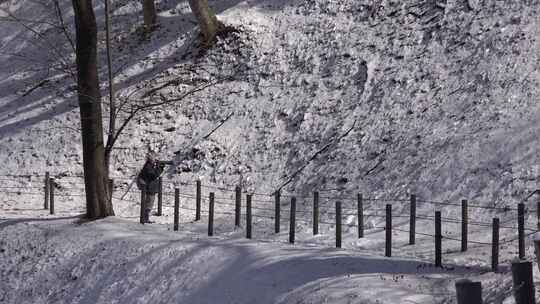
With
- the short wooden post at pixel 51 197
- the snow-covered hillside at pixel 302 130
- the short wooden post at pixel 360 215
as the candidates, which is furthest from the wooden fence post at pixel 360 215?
the short wooden post at pixel 51 197

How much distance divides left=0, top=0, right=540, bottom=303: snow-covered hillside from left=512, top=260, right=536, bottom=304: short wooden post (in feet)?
8.50

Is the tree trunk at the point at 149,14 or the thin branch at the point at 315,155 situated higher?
the tree trunk at the point at 149,14

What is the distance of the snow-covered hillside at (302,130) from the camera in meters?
13.8

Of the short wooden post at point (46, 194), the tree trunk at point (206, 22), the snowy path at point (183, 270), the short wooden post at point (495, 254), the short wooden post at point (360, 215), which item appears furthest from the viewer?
the tree trunk at point (206, 22)

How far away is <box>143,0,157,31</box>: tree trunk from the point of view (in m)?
29.5

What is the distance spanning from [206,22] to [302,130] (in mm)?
7716

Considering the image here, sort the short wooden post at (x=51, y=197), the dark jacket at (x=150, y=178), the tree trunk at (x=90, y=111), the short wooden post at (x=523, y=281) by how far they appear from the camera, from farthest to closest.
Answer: the short wooden post at (x=51, y=197)
the dark jacket at (x=150, y=178)
the tree trunk at (x=90, y=111)
the short wooden post at (x=523, y=281)

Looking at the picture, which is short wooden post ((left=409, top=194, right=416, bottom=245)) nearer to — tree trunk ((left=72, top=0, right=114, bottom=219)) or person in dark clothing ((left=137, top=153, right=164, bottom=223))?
person in dark clothing ((left=137, top=153, right=164, bottom=223))

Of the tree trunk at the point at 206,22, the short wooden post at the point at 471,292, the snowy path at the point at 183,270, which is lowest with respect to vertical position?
the snowy path at the point at 183,270

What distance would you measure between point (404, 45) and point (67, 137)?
1129cm

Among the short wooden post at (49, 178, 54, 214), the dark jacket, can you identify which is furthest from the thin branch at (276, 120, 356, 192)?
the short wooden post at (49, 178, 54, 214)

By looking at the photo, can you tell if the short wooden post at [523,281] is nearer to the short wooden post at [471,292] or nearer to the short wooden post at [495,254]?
the short wooden post at [471,292]

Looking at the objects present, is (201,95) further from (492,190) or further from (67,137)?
(492,190)

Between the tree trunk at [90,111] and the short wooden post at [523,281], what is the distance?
491 inches
